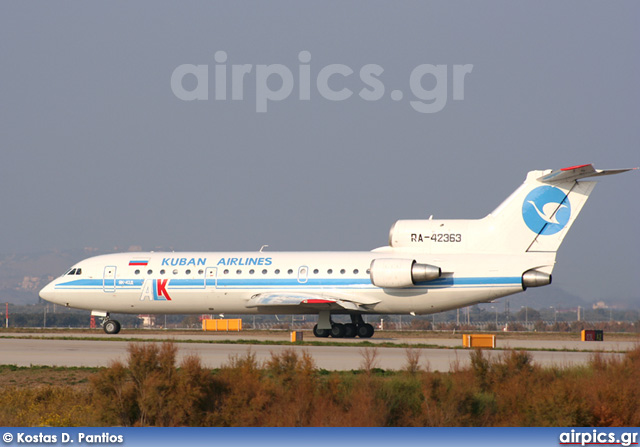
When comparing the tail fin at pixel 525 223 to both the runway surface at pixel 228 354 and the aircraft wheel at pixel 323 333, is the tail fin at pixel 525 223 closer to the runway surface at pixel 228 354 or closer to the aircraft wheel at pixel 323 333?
the aircraft wheel at pixel 323 333

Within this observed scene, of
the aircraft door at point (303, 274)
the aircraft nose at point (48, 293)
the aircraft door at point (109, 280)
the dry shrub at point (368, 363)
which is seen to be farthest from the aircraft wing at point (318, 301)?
the dry shrub at point (368, 363)

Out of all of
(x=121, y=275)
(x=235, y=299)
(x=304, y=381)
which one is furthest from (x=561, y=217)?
(x=304, y=381)

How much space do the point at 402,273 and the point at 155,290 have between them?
35.4 feet

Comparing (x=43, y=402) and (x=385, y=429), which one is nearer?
(x=385, y=429)

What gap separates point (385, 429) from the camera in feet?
30.1

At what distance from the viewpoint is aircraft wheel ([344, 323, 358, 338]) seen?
35.0 m

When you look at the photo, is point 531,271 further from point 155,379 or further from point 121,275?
point 155,379

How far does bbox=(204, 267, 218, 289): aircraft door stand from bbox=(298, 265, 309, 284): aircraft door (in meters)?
3.64

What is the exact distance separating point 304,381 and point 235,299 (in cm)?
2198

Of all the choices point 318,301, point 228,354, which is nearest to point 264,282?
point 318,301

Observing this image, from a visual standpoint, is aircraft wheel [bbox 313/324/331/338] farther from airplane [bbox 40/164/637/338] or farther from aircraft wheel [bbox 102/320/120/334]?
aircraft wheel [bbox 102/320/120/334]

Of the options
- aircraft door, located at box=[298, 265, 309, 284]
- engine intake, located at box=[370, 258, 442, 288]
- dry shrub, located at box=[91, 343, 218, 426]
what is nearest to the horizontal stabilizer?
engine intake, located at box=[370, 258, 442, 288]

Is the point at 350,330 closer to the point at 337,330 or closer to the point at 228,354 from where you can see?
the point at 337,330

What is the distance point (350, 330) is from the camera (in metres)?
35.0
